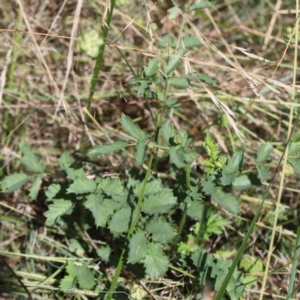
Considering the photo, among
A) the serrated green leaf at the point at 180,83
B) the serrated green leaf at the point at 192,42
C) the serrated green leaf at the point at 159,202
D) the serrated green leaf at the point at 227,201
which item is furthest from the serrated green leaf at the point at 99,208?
the serrated green leaf at the point at 192,42

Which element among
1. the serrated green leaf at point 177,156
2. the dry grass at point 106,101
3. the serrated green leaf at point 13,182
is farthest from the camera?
the dry grass at point 106,101

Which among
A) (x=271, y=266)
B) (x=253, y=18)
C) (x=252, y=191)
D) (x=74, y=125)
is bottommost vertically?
(x=271, y=266)

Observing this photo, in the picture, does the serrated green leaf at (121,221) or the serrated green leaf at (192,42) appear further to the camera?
the serrated green leaf at (192,42)

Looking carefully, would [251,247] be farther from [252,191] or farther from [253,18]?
[253,18]

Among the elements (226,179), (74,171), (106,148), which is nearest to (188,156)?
(226,179)

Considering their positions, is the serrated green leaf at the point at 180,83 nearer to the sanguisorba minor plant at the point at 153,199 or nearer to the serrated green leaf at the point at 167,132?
the sanguisorba minor plant at the point at 153,199

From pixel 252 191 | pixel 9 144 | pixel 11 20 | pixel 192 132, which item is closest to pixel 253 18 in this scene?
pixel 192 132
